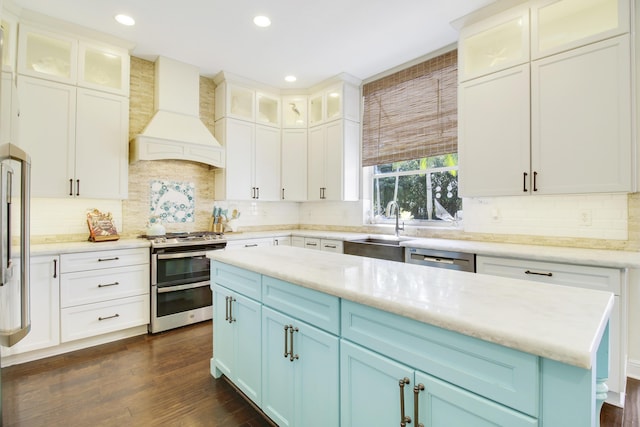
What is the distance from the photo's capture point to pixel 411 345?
1073mm

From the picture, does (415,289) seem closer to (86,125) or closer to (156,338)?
(156,338)

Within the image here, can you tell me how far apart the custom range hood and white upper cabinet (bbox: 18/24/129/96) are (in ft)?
1.27

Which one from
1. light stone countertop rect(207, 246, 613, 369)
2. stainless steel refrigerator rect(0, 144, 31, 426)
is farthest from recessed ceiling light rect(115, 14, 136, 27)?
light stone countertop rect(207, 246, 613, 369)

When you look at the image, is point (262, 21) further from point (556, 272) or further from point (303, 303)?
point (556, 272)

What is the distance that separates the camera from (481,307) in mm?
1031

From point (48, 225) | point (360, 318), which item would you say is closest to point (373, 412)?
point (360, 318)

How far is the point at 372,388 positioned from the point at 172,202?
3.44 m

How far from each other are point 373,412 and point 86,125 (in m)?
3.50

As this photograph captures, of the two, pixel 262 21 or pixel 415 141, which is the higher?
pixel 262 21

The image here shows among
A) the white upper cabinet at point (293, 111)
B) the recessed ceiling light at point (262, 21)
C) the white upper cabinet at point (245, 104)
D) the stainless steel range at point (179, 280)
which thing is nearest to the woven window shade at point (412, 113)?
the white upper cabinet at point (293, 111)

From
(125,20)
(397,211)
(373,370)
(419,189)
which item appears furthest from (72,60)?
(419,189)

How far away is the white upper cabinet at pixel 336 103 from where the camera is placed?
13.5 ft

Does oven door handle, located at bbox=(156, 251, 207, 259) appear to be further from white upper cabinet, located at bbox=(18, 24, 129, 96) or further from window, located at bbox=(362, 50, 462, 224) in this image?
window, located at bbox=(362, 50, 462, 224)

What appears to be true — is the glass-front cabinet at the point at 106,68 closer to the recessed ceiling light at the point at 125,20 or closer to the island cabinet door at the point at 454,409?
the recessed ceiling light at the point at 125,20
